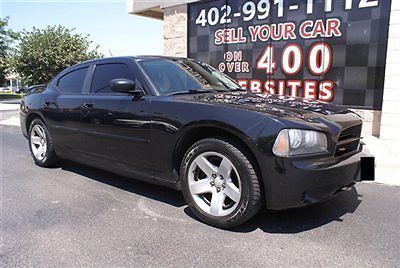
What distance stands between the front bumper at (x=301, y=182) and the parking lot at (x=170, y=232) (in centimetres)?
36

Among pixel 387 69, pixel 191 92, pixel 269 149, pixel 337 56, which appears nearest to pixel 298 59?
pixel 337 56

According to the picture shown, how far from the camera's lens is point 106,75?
4.20m

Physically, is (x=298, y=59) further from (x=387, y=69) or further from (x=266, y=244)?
(x=266, y=244)

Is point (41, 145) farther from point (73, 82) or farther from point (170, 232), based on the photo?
point (170, 232)

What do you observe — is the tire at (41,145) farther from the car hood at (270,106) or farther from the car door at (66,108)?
the car hood at (270,106)

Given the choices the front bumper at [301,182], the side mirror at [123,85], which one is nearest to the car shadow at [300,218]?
the front bumper at [301,182]

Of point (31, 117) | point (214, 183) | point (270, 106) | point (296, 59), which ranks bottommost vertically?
point (214, 183)

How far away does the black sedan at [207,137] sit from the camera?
106 inches

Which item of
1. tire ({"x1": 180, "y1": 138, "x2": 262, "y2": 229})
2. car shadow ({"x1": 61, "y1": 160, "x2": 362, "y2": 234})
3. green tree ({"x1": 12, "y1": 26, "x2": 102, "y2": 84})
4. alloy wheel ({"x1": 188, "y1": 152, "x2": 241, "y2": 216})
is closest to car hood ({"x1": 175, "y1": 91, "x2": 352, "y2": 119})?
tire ({"x1": 180, "y1": 138, "x2": 262, "y2": 229})

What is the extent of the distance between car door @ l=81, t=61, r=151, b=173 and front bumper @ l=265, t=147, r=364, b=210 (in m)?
1.37

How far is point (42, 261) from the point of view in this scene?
2539 mm

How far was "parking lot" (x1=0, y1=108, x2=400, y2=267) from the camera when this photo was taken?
2.55m

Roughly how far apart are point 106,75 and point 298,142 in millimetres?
2555

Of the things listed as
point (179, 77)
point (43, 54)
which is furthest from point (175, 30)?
point (43, 54)
